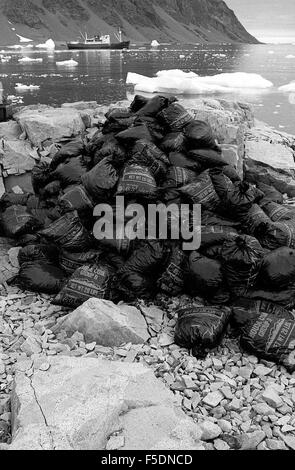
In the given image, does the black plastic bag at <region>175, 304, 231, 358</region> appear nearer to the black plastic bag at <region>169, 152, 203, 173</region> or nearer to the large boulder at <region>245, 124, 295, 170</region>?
the black plastic bag at <region>169, 152, 203, 173</region>

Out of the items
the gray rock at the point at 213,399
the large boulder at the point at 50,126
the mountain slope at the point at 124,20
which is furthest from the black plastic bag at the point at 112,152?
the mountain slope at the point at 124,20

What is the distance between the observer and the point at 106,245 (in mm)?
4039

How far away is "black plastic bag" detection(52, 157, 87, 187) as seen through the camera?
502cm

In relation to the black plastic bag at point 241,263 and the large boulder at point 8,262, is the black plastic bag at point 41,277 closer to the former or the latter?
the large boulder at point 8,262

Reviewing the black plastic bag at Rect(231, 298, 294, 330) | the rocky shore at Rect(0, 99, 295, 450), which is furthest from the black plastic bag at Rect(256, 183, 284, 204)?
the rocky shore at Rect(0, 99, 295, 450)

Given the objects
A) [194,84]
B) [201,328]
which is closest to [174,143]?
[201,328]

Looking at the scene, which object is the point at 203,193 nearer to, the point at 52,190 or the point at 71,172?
the point at 71,172

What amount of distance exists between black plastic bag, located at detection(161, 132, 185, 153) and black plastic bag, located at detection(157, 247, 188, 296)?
5.12 ft

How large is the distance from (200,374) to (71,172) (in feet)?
9.71

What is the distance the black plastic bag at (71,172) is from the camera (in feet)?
16.5

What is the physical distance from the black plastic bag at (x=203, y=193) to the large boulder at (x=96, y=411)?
1.99 meters

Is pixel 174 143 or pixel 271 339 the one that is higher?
pixel 174 143

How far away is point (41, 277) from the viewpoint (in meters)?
4.13

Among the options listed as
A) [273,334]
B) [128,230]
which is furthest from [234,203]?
[273,334]
